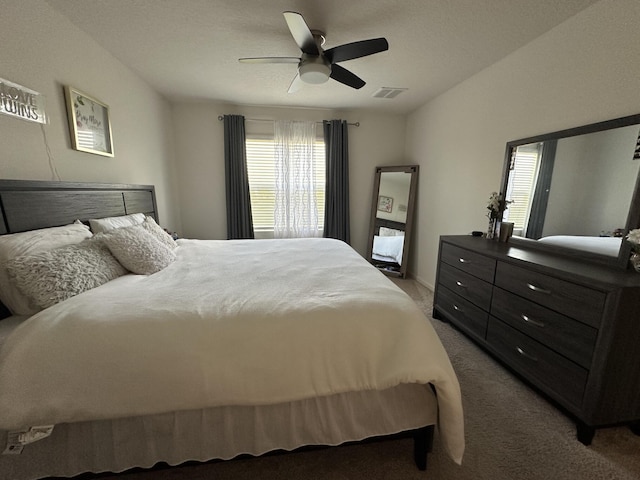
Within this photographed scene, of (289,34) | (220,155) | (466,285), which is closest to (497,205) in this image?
(466,285)

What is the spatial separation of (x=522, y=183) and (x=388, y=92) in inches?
72.0

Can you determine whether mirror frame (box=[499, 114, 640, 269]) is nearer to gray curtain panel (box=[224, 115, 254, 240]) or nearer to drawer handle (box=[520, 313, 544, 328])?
drawer handle (box=[520, 313, 544, 328])

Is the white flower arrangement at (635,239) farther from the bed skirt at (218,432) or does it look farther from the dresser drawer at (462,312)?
the bed skirt at (218,432)

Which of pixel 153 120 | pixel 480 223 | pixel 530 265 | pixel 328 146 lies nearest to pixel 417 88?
pixel 328 146

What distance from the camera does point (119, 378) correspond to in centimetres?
94

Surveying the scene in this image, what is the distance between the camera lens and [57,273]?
117 cm

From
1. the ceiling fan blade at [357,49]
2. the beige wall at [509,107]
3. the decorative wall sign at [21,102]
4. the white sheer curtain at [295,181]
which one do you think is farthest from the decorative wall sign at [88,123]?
the beige wall at [509,107]

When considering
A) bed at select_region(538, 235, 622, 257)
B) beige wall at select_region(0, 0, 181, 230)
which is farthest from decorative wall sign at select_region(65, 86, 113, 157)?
bed at select_region(538, 235, 622, 257)

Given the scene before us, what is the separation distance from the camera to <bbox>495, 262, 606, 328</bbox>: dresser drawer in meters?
1.27

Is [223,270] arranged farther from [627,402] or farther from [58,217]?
[627,402]

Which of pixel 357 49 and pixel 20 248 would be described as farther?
pixel 357 49

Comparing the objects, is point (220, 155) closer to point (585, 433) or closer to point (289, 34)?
point (289, 34)

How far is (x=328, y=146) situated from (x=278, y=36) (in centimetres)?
186

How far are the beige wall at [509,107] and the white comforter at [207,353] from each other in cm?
187
